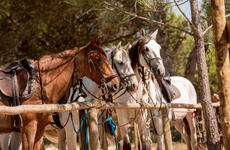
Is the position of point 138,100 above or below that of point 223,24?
below

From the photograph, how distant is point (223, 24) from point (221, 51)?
30cm

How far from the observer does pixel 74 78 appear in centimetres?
347

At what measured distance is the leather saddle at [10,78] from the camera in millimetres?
3084

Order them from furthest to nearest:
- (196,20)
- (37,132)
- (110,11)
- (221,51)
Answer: (110,11), (196,20), (37,132), (221,51)

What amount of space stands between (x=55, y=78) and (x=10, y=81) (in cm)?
52

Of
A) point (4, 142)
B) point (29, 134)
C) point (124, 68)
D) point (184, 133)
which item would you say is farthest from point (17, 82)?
point (184, 133)

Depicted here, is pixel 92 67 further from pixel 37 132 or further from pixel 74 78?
pixel 37 132

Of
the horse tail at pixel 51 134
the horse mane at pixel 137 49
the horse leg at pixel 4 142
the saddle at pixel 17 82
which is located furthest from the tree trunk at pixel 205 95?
the horse leg at pixel 4 142

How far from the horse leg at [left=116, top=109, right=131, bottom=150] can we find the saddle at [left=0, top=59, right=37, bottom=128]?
2.02 m

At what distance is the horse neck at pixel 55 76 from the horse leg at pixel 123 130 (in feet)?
5.42

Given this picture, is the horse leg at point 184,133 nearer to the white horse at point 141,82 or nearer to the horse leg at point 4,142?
the white horse at point 141,82

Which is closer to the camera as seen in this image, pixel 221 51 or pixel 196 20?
pixel 221 51

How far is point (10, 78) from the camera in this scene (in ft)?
10.5

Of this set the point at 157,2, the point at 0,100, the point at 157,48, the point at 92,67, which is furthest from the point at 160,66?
the point at 0,100
